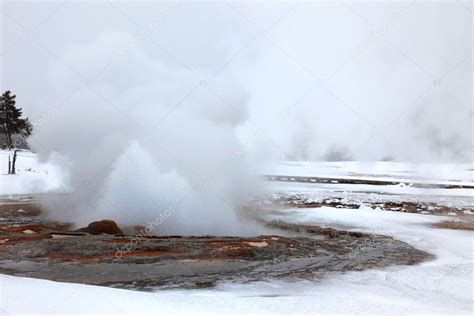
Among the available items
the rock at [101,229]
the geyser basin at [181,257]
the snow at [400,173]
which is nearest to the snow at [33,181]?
the rock at [101,229]

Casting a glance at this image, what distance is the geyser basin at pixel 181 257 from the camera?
28.5 ft

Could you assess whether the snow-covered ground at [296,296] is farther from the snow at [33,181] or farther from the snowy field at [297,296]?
the snow at [33,181]

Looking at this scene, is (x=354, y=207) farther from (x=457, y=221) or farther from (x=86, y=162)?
(x=86, y=162)

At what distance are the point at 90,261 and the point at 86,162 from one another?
494 inches

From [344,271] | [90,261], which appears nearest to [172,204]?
[90,261]

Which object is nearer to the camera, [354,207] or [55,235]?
[55,235]

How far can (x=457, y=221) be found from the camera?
19.3 m

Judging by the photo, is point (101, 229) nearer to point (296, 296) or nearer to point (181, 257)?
point (181, 257)

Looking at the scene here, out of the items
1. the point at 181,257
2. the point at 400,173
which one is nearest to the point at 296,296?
the point at 181,257

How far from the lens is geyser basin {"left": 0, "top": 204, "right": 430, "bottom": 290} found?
28.5 feet

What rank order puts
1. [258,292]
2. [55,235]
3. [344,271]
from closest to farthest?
[258,292] → [344,271] → [55,235]

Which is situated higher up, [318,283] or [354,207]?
[354,207]

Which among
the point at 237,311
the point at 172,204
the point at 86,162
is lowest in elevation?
the point at 237,311

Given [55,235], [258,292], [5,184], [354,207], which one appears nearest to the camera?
[258,292]
